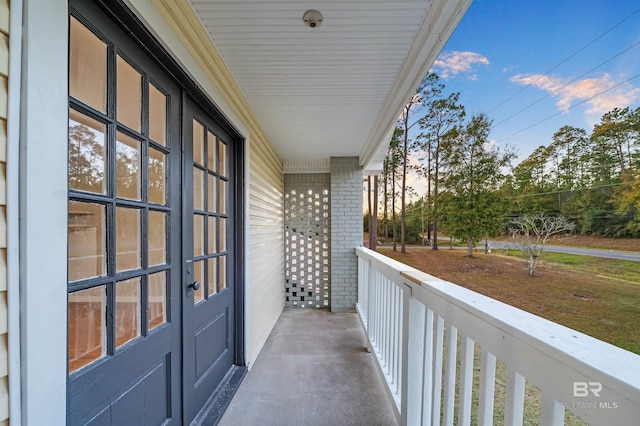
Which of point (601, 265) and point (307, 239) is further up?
point (601, 265)

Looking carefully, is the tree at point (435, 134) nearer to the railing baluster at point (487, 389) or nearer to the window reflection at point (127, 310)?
the railing baluster at point (487, 389)

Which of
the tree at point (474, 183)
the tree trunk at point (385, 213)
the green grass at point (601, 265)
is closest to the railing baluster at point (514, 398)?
the green grass at point (601, 265)

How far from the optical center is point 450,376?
1.20m

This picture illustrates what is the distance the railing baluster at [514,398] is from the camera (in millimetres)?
803

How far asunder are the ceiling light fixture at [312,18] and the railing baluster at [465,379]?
163 cm

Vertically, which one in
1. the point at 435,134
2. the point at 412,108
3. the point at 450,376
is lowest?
the point at 450,376

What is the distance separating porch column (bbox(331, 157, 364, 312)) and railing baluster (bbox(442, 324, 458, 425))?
3.33 meters

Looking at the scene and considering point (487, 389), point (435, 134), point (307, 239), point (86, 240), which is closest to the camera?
point (487, 389)

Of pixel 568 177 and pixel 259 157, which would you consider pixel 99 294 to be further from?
pixel 259 157

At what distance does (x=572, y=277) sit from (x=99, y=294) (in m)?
1.94

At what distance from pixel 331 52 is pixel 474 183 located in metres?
1.49

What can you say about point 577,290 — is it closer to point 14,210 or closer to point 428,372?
point 428,372

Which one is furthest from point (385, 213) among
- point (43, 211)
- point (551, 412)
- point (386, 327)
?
point (43, 211)

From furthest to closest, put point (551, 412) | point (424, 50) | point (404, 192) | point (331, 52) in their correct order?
point (404, 192) < point (331, 52) < point (424, 50) < point (551, 412)
